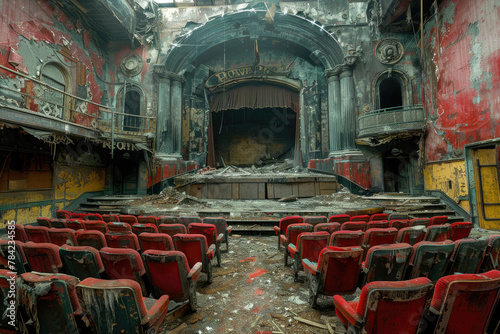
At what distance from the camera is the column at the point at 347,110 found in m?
10.8

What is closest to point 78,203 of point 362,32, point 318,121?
point 318,121

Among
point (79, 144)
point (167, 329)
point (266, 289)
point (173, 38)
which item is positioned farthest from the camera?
point (173, 38)

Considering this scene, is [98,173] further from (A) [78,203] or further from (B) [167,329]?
(B) [167,329]

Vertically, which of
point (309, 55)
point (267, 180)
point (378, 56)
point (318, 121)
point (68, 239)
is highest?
point (309, 55)

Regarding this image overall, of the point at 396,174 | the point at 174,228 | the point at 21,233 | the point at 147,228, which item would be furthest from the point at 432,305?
the point at 396,174

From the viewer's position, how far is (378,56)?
36.0 feet

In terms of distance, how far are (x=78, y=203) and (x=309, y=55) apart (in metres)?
12.4

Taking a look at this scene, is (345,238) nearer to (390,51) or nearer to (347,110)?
(347,110)

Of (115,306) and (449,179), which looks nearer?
(115,306)

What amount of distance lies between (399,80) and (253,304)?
12.0 m

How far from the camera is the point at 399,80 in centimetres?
1084

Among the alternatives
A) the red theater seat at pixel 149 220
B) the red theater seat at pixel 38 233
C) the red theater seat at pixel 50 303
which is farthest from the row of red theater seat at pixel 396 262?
the red theater seat at pixel 38 233

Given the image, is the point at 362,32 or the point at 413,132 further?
the point at 362,32

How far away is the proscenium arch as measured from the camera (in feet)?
37.9
